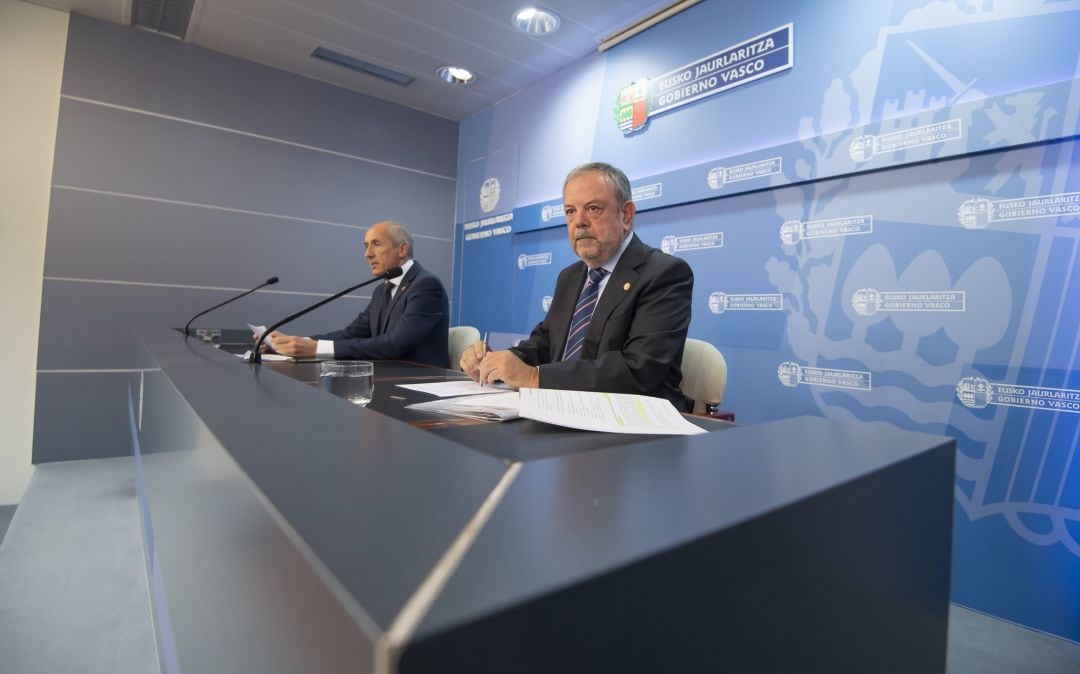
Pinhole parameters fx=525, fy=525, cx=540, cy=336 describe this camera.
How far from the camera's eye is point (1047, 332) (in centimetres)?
184

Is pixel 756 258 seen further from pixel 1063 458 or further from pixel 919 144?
pixel 1063 458

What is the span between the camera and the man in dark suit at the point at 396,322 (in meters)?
2.37

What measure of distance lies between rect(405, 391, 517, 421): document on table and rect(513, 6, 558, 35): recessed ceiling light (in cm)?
310

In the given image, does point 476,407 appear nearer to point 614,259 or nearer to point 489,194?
point 614,259

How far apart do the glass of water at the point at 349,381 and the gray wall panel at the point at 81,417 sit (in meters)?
3.26

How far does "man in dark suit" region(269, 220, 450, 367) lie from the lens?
7.76ft

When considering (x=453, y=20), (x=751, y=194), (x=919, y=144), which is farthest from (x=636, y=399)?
(x=453, y=20)

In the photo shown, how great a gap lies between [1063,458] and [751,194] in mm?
1649

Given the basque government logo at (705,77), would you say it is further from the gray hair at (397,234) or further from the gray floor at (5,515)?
the gray floor at (5,515)

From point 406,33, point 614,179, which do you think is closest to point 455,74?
point 406,33

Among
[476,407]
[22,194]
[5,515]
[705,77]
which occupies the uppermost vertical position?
[705,77]

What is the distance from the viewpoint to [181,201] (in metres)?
3.90

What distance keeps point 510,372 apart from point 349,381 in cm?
41

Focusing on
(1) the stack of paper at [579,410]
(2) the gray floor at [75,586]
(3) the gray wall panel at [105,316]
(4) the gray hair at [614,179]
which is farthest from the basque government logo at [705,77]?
(2) the gray floor at [75,586]
